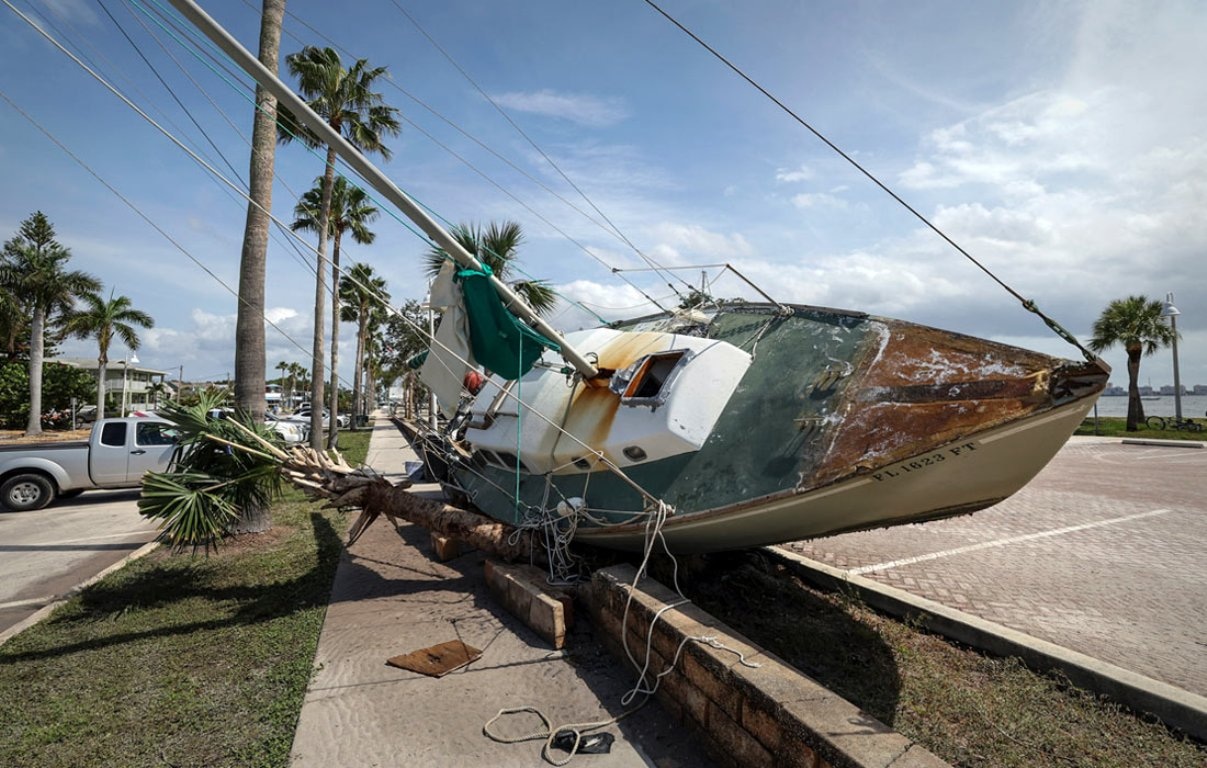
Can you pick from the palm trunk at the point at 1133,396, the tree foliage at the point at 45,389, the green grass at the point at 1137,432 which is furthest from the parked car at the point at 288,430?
the palm trunk at the point at 1133,396

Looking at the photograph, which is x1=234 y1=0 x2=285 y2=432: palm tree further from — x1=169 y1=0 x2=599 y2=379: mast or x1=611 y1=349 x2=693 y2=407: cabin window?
x1=611 y1=349 x2=693 y2=407: cabin window

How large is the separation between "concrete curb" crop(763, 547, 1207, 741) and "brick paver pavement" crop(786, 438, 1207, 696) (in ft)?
1.68

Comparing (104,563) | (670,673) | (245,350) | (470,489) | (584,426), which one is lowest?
(104,563)

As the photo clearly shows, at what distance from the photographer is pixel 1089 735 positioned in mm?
3578

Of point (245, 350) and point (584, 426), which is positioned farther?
point (245, 350)

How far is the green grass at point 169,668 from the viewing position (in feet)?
11.9

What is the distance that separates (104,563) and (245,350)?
3363 millimetres

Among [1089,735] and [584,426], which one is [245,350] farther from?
[1089,735]

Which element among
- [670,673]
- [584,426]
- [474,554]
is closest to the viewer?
[670,673]

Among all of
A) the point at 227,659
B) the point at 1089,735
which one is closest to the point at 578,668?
the point at 227,659

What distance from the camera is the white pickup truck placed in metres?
11.8

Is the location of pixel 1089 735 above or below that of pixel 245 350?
below

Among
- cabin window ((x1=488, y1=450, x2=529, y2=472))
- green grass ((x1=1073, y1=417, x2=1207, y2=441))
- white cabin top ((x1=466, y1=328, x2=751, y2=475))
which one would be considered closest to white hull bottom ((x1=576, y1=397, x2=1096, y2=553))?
white cabin top ((x1=466, y1=328, x2=751, y2=475))

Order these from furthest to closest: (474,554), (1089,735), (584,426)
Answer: (474,554), (584,426), (1089,735)
